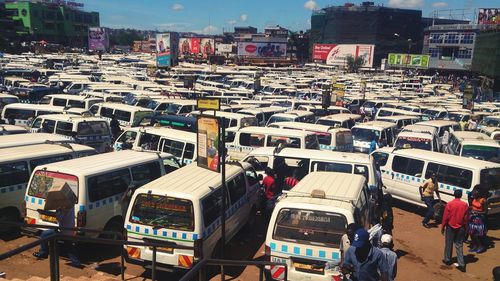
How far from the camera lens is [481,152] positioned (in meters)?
14.1

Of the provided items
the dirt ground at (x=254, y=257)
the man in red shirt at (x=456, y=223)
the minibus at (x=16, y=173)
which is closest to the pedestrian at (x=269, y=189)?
the dirt ground at (x=254, y=257)

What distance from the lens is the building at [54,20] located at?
112m

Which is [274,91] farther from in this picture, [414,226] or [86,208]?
[86,208]

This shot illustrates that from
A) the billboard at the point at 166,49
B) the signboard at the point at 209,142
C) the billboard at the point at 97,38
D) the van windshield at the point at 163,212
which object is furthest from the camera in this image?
the billboard at the point at 97,38

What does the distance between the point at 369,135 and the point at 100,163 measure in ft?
40.0

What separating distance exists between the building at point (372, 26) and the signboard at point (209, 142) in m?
112

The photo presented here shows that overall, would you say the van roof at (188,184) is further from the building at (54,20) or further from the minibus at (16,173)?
the building at (54,20)

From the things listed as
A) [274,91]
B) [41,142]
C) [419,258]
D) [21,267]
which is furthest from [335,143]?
[274,91]

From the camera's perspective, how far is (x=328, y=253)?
645 centimetres

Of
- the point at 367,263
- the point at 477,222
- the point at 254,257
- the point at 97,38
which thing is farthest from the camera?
the point at 97,38

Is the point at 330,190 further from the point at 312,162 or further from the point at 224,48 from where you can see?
the point at 224,48

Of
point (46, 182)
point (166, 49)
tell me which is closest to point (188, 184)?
point (46, 182)

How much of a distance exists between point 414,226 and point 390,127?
7833mm

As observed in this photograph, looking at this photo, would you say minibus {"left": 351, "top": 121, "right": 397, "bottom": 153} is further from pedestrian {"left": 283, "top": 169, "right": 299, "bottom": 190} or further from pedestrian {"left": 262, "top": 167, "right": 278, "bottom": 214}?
pedestrian {"left": 262, "top": 167, "right": 278, "bottom": 214}
